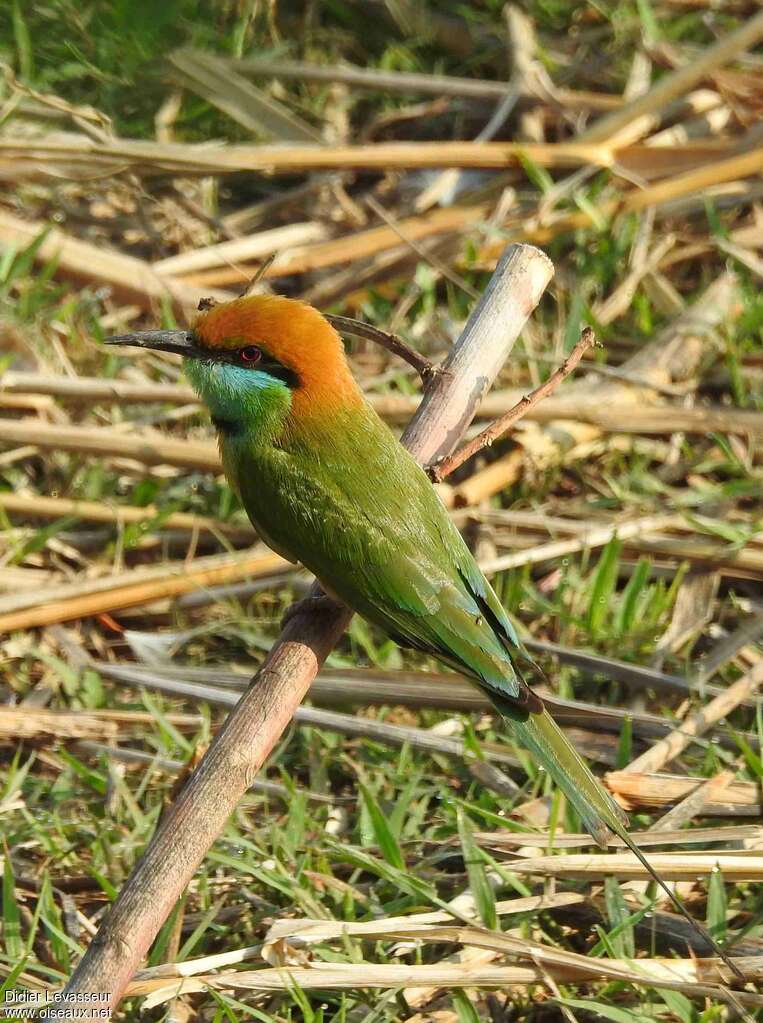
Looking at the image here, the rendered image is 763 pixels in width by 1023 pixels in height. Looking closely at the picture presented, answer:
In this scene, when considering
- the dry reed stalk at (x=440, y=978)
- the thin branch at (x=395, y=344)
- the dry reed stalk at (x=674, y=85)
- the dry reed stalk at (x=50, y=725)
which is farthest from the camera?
the dry reed stalk at (x=674, y=85)

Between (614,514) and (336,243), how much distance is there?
142 centimetres

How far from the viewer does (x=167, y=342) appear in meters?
2.67

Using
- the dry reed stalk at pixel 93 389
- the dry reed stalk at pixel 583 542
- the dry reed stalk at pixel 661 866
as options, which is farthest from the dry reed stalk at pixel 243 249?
the dry reed stalk at pixel 661 866

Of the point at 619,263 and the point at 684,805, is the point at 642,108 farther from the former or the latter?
the point at 684,805

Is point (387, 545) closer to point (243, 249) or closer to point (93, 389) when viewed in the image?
point (93, 389)

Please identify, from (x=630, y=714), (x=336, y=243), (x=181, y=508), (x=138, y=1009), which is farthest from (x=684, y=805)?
(x=336, y=243)

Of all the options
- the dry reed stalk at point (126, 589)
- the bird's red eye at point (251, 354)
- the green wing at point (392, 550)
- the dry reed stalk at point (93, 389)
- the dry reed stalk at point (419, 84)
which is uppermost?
the dry reed stalk at point (419, 84)

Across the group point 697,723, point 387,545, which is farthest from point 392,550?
point 697,723

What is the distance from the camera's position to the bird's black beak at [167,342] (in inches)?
104

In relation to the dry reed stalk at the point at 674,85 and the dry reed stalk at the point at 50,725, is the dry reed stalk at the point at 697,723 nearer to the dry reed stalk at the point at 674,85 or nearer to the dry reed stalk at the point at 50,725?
the dry reed stalk at the point at 50,725

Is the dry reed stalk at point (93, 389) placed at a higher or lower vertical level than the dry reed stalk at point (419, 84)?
lower

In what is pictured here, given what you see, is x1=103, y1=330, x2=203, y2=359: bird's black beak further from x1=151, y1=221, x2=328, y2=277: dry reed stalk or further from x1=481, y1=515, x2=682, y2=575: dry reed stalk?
x1=151, y1=221, x2=328, y2=277: dry reed stalk

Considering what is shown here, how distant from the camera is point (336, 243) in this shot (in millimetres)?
4398

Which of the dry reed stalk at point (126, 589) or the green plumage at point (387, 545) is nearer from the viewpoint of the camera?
the green plumage at point (387, 545)
